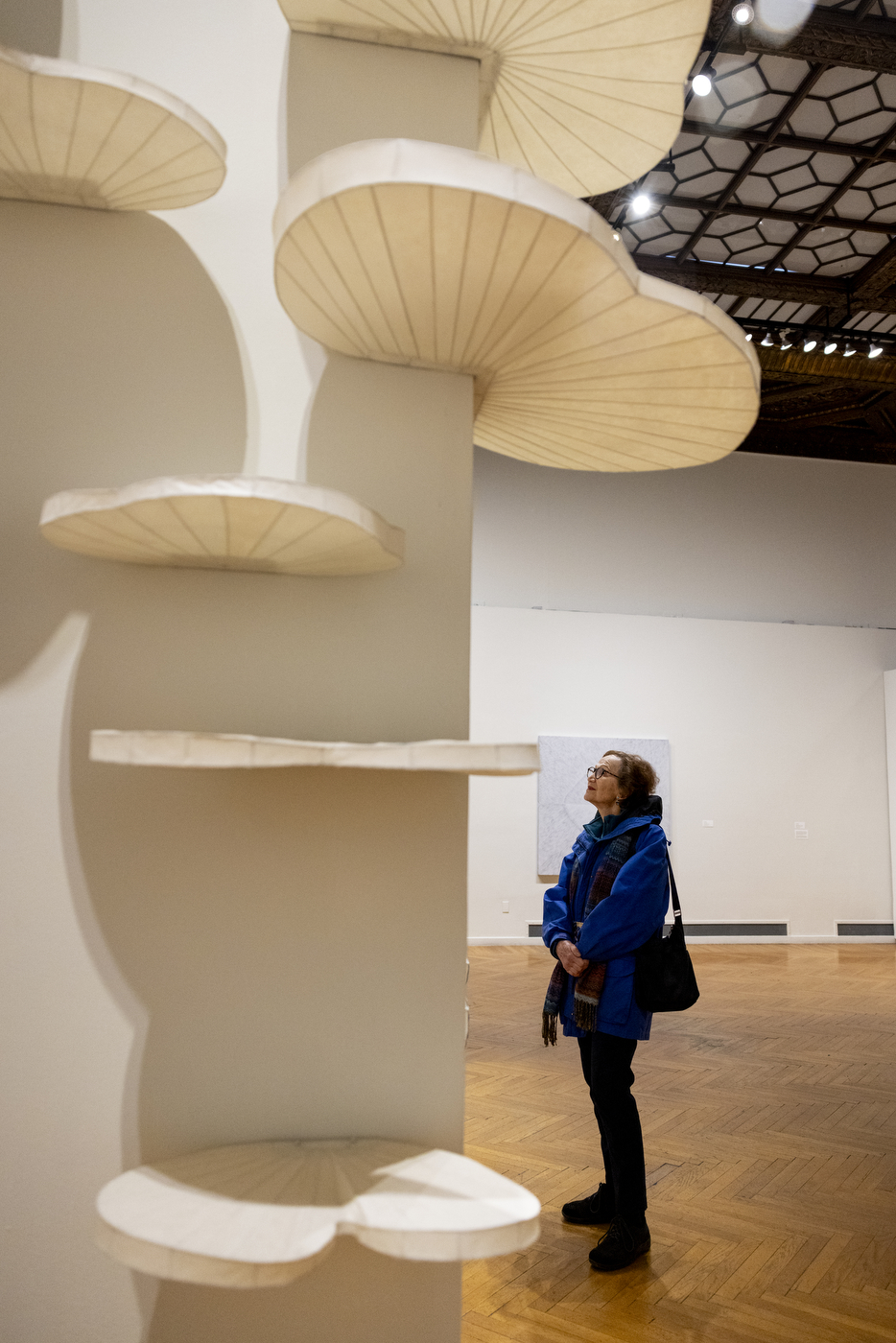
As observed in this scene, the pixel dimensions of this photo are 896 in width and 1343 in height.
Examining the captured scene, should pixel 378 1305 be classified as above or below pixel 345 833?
below

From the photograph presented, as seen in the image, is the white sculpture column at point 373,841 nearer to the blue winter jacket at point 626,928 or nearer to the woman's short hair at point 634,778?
the blue winter jacket at point 626,928

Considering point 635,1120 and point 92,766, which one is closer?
point 92,766

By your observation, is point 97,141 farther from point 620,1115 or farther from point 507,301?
point 620,1115

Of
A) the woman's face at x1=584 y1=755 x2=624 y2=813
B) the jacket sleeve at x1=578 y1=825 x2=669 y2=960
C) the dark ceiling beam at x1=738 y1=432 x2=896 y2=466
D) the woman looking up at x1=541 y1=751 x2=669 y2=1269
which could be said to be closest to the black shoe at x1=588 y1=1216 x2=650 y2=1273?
the woman looking up at x1=541 y1=751 x2=669 y2=1269

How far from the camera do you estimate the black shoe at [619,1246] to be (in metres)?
2.72

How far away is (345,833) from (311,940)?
7.5 inches

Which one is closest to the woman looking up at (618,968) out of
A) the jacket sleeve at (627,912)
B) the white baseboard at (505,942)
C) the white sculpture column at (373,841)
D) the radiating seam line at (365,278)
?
the jacket sleeve at (627,912)

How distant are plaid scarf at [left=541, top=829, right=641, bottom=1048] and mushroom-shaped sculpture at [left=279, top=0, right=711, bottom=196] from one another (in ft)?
6.09

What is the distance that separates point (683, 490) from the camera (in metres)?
11.6

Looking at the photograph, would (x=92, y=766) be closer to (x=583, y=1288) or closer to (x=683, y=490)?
(x=583, y=1288)

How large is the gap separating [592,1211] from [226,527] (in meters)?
2.70

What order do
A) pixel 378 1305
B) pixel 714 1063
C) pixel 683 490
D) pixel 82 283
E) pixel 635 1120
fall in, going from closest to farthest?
pixel 378 1305, pixel 82 283, pixel 635 1120, pixel 714 1063, pixel 683 490

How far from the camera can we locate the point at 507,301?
4.88 feet

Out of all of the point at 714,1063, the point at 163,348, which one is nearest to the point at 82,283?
the point at 163,348
